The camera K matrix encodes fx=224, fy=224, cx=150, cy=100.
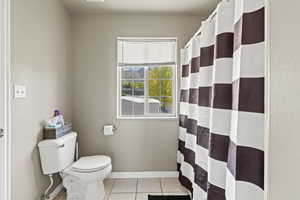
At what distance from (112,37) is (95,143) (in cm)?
152

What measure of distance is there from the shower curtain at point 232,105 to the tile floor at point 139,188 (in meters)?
0.86

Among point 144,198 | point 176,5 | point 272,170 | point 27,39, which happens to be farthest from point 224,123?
point 176,5

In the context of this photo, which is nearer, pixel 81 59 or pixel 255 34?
pixel 255 34

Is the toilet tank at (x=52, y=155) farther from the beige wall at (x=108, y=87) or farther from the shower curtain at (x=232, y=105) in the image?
the shower curtain at (x=232, y=105)

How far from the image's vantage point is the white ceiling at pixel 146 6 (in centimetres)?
279

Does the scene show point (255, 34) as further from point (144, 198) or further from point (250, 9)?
point (144, 198)

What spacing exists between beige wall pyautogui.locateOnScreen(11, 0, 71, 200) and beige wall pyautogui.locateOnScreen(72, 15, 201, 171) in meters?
0.38

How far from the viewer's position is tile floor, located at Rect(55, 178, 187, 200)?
2.66 meters

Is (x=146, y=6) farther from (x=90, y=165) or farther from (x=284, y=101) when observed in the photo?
(x=284, y=101)

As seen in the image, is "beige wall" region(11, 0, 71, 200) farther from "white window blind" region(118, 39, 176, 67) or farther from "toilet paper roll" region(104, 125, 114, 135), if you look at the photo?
"white window blind" region(118, 39, 176, 67)

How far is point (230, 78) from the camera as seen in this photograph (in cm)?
141

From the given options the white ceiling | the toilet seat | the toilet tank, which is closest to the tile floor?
the toilet seat

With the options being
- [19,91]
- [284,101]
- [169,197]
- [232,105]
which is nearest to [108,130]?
[169,197]

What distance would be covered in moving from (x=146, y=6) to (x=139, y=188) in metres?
2.35
